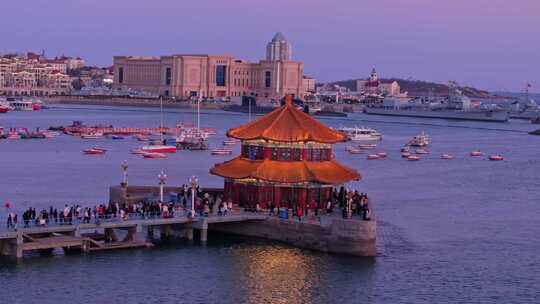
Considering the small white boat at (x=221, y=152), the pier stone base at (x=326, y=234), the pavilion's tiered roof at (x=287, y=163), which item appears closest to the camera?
the pier stone base at (x=326, y=234)

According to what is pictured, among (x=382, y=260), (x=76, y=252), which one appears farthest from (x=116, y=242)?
(x=382, y=260)

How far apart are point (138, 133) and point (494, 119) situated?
9225cm

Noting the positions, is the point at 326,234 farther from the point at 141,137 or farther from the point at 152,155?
the point at 141,137

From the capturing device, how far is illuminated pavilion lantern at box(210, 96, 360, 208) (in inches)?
1677

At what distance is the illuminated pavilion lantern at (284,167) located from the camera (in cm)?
4259

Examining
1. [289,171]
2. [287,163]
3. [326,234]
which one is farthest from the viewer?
[287,163]

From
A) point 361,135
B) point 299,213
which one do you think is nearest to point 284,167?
point 299,213

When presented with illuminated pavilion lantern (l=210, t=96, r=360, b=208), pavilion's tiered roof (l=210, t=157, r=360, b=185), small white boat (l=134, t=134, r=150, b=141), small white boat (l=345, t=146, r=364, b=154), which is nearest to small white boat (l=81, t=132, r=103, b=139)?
small white boat (l=134, t=134, r=150, b=141)

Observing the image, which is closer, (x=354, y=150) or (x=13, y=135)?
(x=354, y=150)

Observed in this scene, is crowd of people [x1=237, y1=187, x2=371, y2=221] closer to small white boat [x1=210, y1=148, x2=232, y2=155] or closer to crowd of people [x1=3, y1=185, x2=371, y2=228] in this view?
crowd of people [x1=3, y1=185, x2=371, y2=228]

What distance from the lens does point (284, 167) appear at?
42938 millimetres

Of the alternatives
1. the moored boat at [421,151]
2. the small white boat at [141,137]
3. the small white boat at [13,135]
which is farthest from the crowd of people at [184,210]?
the small white boat at [141,137]

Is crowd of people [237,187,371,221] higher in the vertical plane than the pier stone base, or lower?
higher

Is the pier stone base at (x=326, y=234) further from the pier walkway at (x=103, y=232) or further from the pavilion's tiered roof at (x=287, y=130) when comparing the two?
the pavilion's tiered roof at (x=287, y=130)
